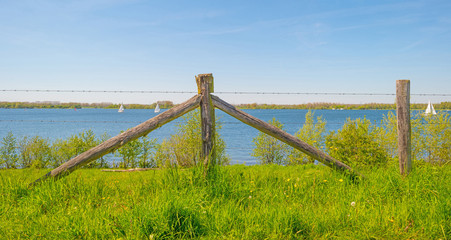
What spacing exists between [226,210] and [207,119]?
1.58 metres

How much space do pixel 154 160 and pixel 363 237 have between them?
274 inches

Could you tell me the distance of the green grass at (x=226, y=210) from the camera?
2781 mm

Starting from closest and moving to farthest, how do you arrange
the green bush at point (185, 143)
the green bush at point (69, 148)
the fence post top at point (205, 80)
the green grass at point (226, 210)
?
the green grass at point (226, 210) → the fence post top at point (205, 80) → the green bush at point (185, 143) → the green bush at point (69, 148)

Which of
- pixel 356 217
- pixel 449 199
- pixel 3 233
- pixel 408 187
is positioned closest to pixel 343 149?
pixel 408 187

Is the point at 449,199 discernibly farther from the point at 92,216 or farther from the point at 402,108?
the point at 92,216

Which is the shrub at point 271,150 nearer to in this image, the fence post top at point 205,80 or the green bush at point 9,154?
the fence post top at point 205,80

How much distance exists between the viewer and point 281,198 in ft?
11.8

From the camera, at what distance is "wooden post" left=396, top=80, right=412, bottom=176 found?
15.5 feet

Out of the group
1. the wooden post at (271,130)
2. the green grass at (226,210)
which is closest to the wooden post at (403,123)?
the green grass at (226,210)

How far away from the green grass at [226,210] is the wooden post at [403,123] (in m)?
0.44

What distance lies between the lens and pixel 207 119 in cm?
421

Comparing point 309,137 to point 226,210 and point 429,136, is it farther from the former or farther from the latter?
point 226,210

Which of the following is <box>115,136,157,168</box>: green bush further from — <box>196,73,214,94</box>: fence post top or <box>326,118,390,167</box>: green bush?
<box>326,118,390,167</box>: green bush

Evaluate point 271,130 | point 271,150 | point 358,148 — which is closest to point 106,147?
point 271,130
